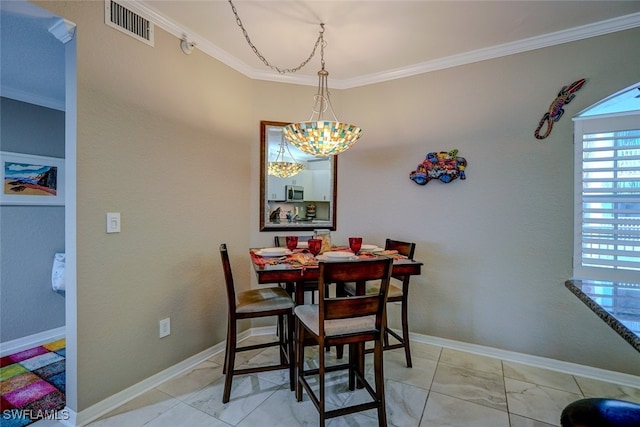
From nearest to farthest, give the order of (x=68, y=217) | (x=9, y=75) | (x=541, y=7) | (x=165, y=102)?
(x=68, y=217) < (x=541, y=7) < (x=165, y=102) < (x=9, y=75)

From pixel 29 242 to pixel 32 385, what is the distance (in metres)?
1.27

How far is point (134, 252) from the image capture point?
6.59ft

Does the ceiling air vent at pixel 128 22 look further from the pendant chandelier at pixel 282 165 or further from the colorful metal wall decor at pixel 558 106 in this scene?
the colorful metal wall decor at pixel 558 106

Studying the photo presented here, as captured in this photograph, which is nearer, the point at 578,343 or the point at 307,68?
the point at 578,343

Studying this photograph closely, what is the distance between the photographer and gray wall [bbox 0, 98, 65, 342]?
2.58 meters

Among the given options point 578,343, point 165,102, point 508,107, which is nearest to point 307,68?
point 165,102

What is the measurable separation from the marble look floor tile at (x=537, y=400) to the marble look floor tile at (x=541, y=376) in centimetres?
6

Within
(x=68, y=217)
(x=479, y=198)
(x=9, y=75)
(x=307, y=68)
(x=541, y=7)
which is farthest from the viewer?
(x=307, y=68)

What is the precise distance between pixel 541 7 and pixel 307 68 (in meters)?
1.81

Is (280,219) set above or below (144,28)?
below

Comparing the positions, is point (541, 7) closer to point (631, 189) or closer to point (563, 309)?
point (631, 189)

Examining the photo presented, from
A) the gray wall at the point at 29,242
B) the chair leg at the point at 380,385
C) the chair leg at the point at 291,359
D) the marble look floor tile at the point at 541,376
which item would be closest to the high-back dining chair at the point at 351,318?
the chair leg at the point at 380,385

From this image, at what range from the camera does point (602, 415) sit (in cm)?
85

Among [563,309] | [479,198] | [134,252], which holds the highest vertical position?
[479,198]
